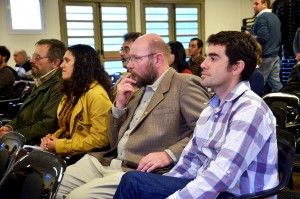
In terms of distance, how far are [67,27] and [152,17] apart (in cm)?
209

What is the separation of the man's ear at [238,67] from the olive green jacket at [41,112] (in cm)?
155

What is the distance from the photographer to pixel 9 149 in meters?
1.83

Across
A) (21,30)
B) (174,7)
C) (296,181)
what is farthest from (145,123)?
(174,7)

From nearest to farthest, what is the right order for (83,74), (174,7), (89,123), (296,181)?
(89,123), (83,74), (296,181), (174,7)

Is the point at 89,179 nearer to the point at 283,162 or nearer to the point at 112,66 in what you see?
the point at 283,162

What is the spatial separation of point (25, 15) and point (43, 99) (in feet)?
18.3

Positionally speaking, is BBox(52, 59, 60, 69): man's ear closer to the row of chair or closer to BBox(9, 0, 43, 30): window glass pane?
the row of chair

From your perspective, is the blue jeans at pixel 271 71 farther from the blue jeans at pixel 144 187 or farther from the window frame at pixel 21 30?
the window frame at pixel 21 30

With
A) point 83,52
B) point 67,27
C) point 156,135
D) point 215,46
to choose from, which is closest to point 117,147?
point 156,135

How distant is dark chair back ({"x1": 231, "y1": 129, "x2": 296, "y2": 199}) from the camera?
1.37 meters

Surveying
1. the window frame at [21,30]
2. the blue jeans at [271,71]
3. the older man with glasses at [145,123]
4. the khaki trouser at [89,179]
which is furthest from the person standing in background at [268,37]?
the window frame at [21,30]

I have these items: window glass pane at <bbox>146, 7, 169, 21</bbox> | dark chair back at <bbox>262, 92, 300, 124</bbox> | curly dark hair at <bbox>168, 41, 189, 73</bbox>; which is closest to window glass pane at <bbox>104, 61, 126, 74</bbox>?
window glass pane at <bbox>146, 7, 169, 21</bbox>

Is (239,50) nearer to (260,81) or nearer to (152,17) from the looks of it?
(260,81)

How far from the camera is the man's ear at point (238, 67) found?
1557mm
